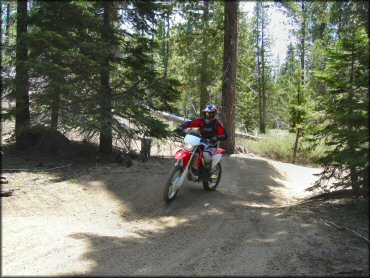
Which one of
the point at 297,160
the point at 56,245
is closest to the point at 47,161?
the point at 56,245

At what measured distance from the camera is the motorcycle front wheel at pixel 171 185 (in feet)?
25.0

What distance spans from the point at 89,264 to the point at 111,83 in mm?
7778

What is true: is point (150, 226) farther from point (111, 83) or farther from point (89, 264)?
point (111, 83)

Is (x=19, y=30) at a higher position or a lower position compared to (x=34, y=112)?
higher

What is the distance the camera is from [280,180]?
1246 centimetres

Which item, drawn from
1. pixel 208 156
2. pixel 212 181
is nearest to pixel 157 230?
pixel 208 156

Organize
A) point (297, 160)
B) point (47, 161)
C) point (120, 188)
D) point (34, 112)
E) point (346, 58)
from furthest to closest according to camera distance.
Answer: point (297, 160) → point (47, 161) → point (34, 112) → point (120, 188) → point (346, 58)

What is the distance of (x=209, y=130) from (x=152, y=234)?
3.36 m

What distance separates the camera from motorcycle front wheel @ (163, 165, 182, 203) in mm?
7613

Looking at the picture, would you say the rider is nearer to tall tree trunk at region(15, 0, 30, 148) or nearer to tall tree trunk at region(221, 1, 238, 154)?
tall tree trunk at region(15, 0, 30, 148)

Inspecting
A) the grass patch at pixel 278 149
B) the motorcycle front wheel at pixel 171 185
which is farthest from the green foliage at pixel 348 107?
the grass patch at pixel 278 149

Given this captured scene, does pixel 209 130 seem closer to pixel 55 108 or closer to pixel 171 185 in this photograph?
pixel 171 185

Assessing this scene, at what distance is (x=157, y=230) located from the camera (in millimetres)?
6402

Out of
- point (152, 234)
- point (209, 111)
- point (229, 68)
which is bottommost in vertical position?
point (152, 234)
